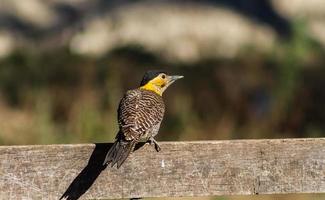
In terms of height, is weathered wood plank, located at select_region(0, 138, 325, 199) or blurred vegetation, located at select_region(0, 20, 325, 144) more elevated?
weathered wood plank, located at select_region(0, 138, 325, 199)

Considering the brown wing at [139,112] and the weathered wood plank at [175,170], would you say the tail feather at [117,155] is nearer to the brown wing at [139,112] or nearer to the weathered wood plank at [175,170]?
the weathered wood plank at [175,170]

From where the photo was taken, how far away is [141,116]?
5.57 m

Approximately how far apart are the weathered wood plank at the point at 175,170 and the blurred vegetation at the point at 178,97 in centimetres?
488

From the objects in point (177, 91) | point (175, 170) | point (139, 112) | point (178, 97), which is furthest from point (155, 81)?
point (177, 91)

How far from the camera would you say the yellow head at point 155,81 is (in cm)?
650

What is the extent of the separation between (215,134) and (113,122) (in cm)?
136

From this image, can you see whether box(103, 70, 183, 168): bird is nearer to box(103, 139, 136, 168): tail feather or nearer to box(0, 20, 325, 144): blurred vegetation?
box(103, 139, 136, 168): tail feather

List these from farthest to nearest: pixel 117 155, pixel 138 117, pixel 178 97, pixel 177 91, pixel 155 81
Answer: pixel 177 91
pixel 178 97
pixel 155 81
pixel 138 117
pixel 117 155

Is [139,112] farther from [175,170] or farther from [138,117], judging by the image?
[175,170]

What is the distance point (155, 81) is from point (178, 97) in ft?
19.1

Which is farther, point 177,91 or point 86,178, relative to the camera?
point 177,91

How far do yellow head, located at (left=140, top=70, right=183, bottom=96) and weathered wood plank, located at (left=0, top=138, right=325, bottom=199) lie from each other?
206 cm

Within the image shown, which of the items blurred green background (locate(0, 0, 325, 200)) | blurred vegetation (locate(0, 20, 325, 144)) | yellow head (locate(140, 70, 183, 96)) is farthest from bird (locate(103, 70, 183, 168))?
blurred vegetation (locate(0, 20, 325, 144))

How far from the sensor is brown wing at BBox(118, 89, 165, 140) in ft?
17.3
